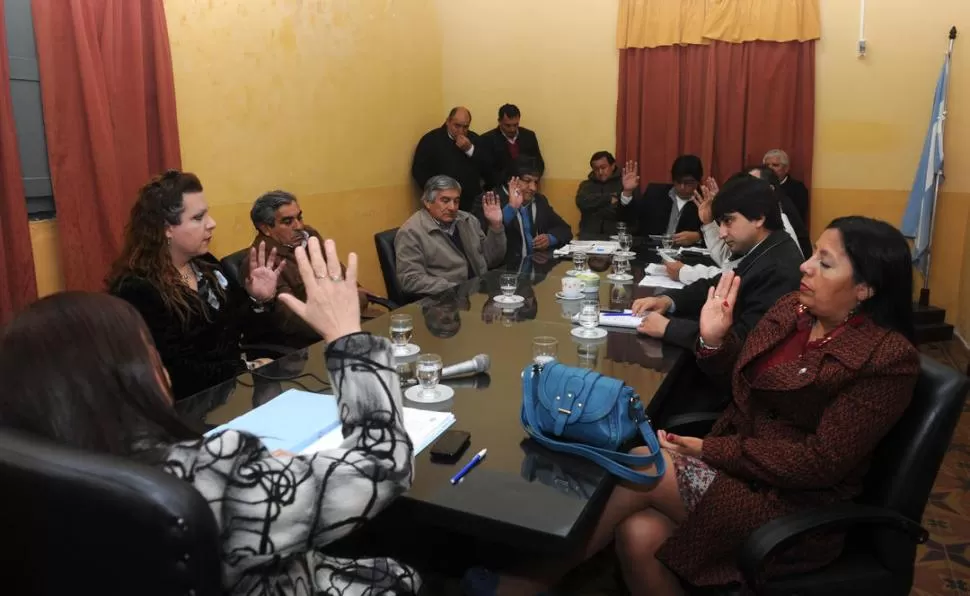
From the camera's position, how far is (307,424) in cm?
153

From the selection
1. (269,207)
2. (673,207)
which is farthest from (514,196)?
(269,207)

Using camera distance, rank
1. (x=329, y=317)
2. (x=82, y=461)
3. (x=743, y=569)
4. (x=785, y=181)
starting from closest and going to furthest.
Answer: (x=82, y=461) < (x=329, y=317) < (x=743, y=569) < (x=785, y=181)

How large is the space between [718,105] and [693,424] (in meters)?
4.05

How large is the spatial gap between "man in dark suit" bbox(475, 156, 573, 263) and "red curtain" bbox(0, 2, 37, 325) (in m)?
2.24

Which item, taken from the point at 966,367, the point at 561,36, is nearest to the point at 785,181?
the point at 966,367

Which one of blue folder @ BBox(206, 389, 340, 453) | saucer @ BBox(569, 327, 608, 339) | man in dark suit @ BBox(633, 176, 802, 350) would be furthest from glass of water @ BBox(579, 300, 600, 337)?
blue folder @ BBox(206, 389, 340, 453)

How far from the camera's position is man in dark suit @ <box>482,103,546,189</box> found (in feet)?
19.0

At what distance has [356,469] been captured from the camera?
3.36 feet

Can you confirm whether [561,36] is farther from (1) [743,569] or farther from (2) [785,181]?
(1) [743,569]

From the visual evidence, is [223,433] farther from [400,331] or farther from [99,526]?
[400,331]

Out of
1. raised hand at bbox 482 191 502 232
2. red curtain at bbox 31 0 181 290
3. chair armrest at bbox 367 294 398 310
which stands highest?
red curtain at bbox 31 0 181 290

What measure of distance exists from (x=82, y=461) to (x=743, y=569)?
1148 mm

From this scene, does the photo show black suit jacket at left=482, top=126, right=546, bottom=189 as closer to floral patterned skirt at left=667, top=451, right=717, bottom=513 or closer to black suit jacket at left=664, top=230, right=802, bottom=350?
black suit jacket at left=664, top=230, right=802, bottom=350

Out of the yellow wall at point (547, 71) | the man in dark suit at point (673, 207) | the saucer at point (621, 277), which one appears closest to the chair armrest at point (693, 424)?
the saucer at point (621, 277)
